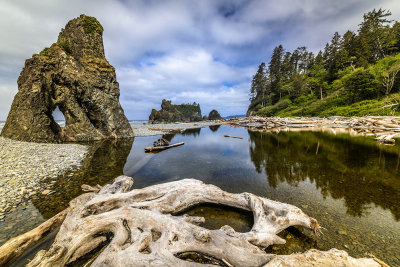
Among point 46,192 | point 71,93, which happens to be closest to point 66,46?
point 71,93

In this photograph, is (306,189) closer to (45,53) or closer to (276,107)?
(45,53)

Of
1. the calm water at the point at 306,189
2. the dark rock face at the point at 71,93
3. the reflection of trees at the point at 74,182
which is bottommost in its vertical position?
the calm water at the point at 306,189

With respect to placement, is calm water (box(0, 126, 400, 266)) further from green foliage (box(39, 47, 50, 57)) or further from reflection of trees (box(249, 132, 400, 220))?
green foliage (box(39, 47, 50, 57))

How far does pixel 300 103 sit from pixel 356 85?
18746mm

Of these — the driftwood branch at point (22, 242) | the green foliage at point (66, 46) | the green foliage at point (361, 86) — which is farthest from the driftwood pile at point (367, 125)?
the green foliage at point (66, 46)

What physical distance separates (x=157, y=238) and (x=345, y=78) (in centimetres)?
5846

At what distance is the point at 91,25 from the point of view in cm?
2025

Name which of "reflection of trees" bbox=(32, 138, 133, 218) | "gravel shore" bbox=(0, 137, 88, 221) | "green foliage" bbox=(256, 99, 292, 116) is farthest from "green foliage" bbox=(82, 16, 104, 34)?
"green foliage" bbox=(256, 99, 292, 116)

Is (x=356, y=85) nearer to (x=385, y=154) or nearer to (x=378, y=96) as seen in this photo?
(x=378, y=96)

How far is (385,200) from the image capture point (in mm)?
4695

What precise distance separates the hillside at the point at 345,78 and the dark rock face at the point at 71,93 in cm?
4335

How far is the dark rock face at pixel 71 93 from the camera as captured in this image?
15062mm

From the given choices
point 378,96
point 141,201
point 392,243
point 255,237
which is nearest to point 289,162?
point 392,243

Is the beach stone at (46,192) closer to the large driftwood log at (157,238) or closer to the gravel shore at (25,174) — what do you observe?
the gravel shore at (25,174)
